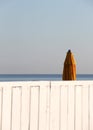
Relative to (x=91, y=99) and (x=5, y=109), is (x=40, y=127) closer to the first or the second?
(x=5, y=109)

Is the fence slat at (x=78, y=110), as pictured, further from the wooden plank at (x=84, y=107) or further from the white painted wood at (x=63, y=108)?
the white painted wood at (x=63, y=108)

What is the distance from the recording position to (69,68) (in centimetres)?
411

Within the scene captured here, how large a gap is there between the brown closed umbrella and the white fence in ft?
2.25

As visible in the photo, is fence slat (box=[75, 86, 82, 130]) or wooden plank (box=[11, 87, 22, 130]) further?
fence slat (box=[75, 86, 82, 130])

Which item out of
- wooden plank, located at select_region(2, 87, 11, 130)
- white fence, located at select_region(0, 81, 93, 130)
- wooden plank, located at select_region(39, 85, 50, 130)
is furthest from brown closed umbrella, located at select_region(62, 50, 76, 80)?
wooden plank, located at select_region(2, 87, 11, 130)

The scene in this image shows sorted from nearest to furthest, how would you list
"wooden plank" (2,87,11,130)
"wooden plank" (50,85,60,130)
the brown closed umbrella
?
"wooden plank" (2,87,11,130)
"wooden plank" (50,85,60,130)
the brown closed umbrella

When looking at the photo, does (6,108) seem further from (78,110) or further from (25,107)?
(78,110)

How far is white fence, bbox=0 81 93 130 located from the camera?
296 cm

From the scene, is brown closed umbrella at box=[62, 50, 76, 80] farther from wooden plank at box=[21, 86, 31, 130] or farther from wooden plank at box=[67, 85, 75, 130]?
wooden plank at box=[21, 86, 31, 130]

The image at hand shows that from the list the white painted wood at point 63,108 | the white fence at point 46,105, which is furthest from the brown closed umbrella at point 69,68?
the white painted wood at point 63,108

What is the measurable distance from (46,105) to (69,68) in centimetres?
111

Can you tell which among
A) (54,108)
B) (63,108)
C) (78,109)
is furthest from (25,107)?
(78,109)

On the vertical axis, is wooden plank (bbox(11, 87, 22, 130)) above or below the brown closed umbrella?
below

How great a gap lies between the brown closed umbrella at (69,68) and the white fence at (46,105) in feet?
2.25
